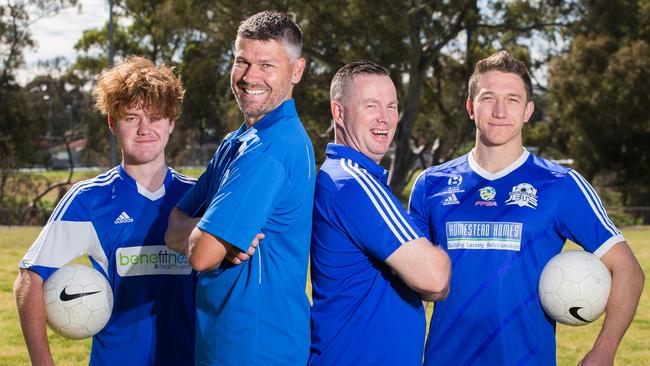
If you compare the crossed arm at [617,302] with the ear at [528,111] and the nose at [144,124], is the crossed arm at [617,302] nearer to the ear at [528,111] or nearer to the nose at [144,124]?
the ear at [528,111]

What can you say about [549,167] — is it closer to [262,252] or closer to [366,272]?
[366,272]

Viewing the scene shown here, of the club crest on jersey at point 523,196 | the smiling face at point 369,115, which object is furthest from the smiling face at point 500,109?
the smiling face at point 369,115

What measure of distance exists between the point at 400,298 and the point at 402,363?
0.26m

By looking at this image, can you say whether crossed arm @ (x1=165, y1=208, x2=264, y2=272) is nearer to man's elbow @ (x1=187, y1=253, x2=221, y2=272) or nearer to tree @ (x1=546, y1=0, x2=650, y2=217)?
man's elbow @ (x1=187, y1=253, x2=221, y2=272)

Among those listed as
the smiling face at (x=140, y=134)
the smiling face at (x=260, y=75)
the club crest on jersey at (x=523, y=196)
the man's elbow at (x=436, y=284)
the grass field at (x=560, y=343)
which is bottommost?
the grass field at (x=560, y=343)

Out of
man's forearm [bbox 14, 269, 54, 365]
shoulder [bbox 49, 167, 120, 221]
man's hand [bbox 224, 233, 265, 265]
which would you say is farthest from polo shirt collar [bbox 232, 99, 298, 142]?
man's forearm [bbox 14, 269, 54, 365]

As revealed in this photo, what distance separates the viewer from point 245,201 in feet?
10.3

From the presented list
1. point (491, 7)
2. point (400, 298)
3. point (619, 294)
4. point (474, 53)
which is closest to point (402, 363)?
point (400, 298)

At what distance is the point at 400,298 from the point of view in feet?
11.7

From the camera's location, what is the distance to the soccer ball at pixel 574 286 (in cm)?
402

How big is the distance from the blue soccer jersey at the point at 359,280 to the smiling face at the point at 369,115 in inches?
8.8

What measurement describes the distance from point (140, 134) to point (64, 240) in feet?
2.00

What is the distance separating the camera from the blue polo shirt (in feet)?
10.3

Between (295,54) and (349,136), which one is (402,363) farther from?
(295,54)
